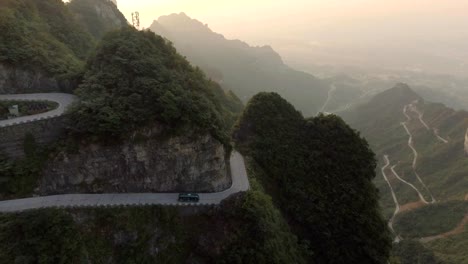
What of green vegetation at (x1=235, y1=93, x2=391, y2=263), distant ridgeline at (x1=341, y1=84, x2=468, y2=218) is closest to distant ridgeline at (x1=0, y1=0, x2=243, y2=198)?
green vegetation at (x1=235, y1=93, x2=391, y2=263)

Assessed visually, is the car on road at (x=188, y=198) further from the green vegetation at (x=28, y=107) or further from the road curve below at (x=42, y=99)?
the green vegetation at (x=28, y=107)

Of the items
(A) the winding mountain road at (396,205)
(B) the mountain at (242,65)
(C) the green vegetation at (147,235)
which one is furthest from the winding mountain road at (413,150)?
(C) the green vegetation at (147,235)

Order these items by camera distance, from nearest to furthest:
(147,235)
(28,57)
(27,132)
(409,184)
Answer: (147,235) → (27,132) → (28,57) → (409,184)

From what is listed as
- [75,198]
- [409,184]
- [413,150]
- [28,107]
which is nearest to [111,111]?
[75,198]

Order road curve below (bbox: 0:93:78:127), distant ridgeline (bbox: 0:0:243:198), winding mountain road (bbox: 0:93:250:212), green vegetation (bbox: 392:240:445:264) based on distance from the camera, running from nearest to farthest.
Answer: winding mountain road (bbox: 0:93:250:212)
distant ridgeline (bbox: 0:0:243:198)
road curve below (bbox: 0:93:78:127)
green vegetation (bbox: 392:240:445:264)

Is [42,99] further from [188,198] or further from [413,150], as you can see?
[413,150]

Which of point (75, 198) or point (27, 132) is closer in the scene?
point (27, 132)

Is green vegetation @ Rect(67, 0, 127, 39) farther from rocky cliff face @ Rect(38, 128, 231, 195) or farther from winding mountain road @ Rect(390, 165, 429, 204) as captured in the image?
winding mountain road @ Rect(390, 165, 429, 204)
